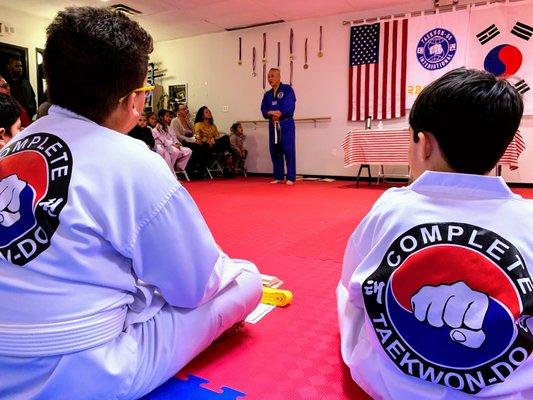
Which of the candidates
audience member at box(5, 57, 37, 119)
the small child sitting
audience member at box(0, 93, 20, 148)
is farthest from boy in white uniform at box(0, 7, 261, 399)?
the small child sitting

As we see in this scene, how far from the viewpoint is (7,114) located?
1874 millimetres

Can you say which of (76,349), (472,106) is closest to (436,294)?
(472,106)

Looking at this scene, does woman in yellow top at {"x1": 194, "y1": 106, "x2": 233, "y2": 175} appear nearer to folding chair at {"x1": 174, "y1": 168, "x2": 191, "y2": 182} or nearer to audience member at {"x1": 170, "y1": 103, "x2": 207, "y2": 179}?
audience member at {"x1": 170, "y1": 103, "x2": 207, "y2": 179}

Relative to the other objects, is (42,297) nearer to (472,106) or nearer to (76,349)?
(76,349)

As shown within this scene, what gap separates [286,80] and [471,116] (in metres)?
6.38

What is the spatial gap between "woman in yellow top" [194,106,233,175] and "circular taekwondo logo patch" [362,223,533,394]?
600cm

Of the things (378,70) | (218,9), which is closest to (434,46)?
(378,70)

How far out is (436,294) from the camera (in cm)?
69

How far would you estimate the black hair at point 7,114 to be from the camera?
186 centimetres

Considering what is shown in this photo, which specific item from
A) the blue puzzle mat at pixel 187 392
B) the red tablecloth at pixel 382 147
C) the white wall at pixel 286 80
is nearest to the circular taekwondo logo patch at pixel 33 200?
the blue puzzle mat at pixel 187 392

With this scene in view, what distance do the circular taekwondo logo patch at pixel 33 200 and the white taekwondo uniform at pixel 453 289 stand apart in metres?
0.56

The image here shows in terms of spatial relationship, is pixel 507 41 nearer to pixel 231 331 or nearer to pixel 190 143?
pixel 190 143

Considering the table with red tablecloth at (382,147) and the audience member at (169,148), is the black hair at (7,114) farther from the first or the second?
the table with red tablecloth at (382,147)

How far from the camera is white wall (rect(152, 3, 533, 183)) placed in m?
6.31
